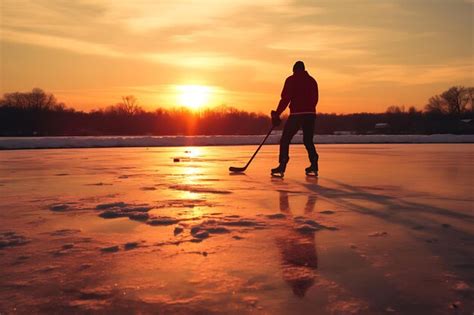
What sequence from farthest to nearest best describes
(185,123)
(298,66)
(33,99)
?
(33,99) < (185,123) < (298,66)

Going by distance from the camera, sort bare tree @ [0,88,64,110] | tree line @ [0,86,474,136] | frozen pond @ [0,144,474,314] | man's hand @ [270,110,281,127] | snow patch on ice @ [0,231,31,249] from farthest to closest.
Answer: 1. bare tree @ [0,88,64,110]
2. tree line @ [0,86,474,136]
3. man's hand @ [270,110,281,127]
4. snow patch on ice @ [0,231,31,249]
5. frozen pond @ [0,144,474,314]

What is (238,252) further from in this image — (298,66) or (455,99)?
(455,99)

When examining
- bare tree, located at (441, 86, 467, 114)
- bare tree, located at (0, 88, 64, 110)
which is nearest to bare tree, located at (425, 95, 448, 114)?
bare tree, located at (441, 86, 467, 114)

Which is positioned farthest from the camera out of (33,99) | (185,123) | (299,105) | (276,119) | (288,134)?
(33,99)

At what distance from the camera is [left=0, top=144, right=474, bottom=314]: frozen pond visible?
2104mm

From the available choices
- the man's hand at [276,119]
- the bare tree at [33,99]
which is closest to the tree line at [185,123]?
the bare tree at [33,99]

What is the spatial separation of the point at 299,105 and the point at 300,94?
0.20m

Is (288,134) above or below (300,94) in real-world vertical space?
below

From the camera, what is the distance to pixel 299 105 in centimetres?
798

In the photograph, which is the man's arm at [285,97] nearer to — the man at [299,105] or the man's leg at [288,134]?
the man at [299,105]

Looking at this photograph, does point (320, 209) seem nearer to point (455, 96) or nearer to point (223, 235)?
point (223, 235)

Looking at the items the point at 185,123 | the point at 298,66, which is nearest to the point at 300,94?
the point at 298,66

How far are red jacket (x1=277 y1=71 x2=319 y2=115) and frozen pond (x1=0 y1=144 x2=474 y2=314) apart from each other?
106 inches

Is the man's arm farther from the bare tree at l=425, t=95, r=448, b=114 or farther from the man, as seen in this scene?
the bare tree at l=425, t=95, r=448, b=114
